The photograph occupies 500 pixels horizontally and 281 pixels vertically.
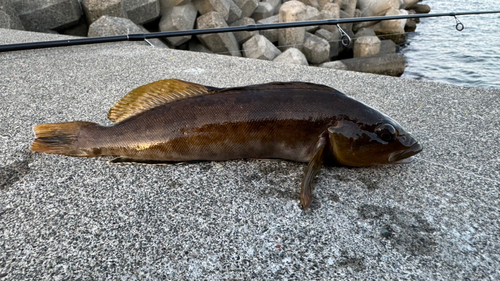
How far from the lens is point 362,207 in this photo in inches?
72.6

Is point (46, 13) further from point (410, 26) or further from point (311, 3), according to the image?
→ point (410, 26)

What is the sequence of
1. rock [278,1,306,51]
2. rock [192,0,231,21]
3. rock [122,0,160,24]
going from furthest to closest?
rock [278,1,306,51] < rock [192,0,231,21] < rock [122,0,160,24]

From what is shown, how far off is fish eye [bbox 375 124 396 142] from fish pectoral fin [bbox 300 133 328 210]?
308 mm

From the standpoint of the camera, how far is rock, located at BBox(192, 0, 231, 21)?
8172mm

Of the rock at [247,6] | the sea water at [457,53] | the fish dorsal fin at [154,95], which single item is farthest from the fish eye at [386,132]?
the rock at [247,6]

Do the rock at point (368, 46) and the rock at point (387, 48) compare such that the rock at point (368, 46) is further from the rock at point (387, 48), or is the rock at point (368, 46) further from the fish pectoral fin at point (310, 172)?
the fish pectoral fin at point (310, 172)

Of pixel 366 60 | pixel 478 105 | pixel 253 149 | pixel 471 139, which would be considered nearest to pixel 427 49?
pixel 366 60

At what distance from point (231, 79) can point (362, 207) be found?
246cm

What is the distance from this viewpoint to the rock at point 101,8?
618 centimetres

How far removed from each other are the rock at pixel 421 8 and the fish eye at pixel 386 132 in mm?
18532

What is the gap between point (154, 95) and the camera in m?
2.20

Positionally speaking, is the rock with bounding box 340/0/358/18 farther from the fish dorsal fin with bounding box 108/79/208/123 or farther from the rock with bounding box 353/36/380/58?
the fish dorsal fin with bounding box 108/79/208/123

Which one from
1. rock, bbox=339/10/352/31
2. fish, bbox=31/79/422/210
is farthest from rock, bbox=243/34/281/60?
fish, bbox=31/79/422/210

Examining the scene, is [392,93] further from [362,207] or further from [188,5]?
[188,5]
